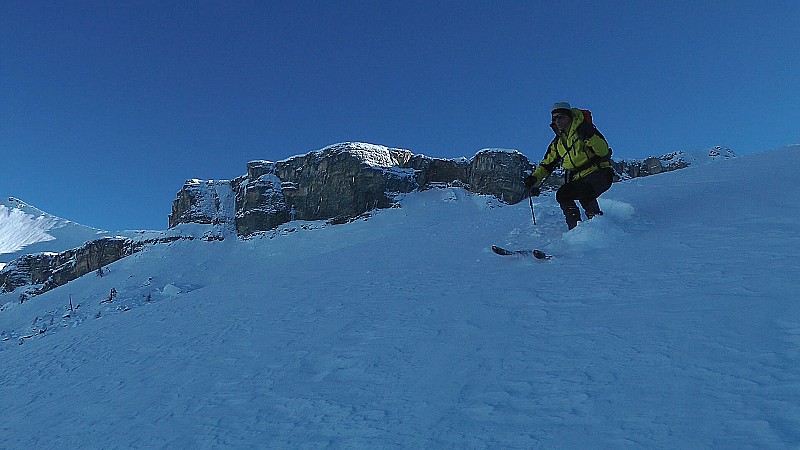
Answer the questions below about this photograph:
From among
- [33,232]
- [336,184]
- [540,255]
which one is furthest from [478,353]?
[33,232]

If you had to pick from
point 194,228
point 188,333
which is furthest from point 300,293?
point 194,228

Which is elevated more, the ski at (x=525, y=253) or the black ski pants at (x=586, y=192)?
the black ski pants at (x=586, y=192)

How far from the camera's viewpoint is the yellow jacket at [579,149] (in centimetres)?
686

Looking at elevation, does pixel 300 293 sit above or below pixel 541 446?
above

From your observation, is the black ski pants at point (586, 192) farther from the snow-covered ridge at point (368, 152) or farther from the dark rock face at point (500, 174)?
the snow-covered ridge at point (368, 152)

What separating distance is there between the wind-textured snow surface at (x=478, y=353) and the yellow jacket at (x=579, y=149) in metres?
0.98

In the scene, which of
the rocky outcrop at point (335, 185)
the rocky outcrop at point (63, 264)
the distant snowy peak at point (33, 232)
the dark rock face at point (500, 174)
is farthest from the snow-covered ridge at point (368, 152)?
the distant snowy peak at point (33, 232)

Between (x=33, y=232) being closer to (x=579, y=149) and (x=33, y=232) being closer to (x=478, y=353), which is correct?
(x=579, y=149)

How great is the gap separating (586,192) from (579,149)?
679 mm

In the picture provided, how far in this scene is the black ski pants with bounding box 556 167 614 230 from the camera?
702 cm

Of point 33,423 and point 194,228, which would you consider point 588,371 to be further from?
point 194,228

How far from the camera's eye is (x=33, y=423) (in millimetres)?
Result: 3697

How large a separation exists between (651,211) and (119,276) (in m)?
45.0

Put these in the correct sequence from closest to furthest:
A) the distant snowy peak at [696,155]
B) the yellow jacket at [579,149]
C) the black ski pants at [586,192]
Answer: the yellow jacket at [579,149] < the black ski pants at [586,192] < the distant snowy peak at [696,155]
